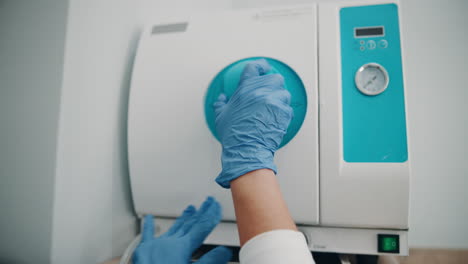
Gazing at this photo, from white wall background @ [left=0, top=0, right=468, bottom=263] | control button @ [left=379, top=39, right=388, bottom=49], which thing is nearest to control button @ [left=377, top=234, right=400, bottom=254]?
control button @ [left=379, top=39, right=388, bottom=49]

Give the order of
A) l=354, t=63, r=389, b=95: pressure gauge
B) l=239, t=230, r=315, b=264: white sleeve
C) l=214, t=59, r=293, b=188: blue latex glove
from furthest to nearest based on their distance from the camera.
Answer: l=354, t=63, r=389, b=95: pressure gauge < l=214, t=59, r=293, b=188: blue latex glove < l=239, t=230, r=315, b=264: white sleeve

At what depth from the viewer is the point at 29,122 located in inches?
23.3

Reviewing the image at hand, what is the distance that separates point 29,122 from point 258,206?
0.56 m

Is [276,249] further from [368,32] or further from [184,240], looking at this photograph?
[368,32]

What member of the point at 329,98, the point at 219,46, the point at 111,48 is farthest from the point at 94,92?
the point at 329,98

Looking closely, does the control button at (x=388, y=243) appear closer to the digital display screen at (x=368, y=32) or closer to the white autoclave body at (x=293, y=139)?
the white autoclave body at (x=293, y=139)

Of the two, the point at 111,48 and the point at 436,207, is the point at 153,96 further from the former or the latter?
the point at 436,207

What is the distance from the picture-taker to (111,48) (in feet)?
2.43

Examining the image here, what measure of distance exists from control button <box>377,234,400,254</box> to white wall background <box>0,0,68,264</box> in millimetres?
785

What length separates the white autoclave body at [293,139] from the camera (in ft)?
2.08

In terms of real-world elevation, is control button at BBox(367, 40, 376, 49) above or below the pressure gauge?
above

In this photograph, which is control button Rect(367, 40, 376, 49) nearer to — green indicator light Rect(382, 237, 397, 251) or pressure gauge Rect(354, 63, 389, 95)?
pressure gauge Rect(354, 63, 389, 95)

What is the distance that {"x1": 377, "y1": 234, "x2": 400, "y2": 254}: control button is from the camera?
636 mm

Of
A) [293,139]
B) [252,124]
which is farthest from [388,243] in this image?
[252,124]
